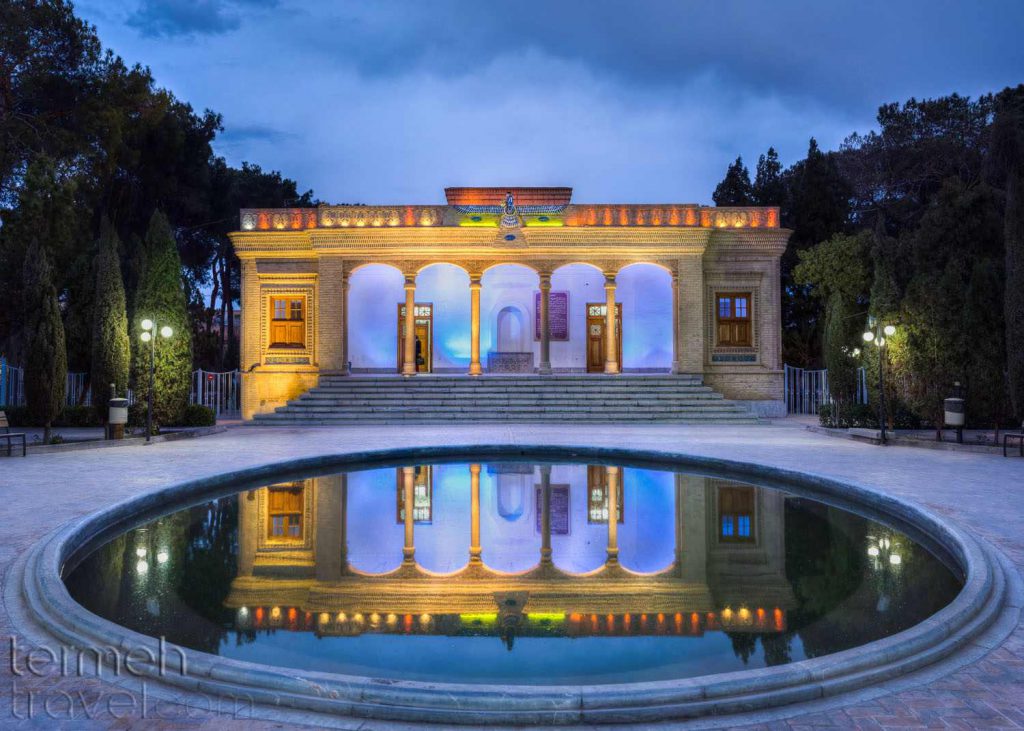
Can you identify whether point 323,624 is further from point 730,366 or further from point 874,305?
point 730,366

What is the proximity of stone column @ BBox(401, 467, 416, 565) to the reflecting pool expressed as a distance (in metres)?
0.04

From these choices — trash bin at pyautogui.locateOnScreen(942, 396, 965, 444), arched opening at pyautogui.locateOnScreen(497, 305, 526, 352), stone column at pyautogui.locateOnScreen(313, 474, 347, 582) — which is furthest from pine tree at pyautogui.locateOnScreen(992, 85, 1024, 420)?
arched opening at pyautogui.locateOnScreen(497, 305, 526, 352)

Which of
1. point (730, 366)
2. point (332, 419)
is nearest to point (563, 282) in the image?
point (730, 366)

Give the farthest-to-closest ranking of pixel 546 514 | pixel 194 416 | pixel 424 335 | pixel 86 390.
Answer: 1. pixel 424 335
2. pixel 86 390
3. pixel 194 416
4. pixel 546 514

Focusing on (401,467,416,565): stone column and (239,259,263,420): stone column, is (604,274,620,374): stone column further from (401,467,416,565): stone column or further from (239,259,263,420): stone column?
(401,467,416,565): stone column

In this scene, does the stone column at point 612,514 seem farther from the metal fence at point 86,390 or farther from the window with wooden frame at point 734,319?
the window with wooden frame at point 734,319

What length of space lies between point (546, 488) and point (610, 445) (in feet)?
10.5

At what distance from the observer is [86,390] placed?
20.2 meters

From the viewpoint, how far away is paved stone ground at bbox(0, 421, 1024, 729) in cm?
280

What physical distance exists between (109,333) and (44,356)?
156 inches

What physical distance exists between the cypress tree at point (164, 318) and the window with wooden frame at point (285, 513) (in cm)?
868

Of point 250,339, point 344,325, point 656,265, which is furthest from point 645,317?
point 250,339

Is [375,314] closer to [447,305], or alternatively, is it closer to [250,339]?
[447,305]

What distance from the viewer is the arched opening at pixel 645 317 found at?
23062 mm
